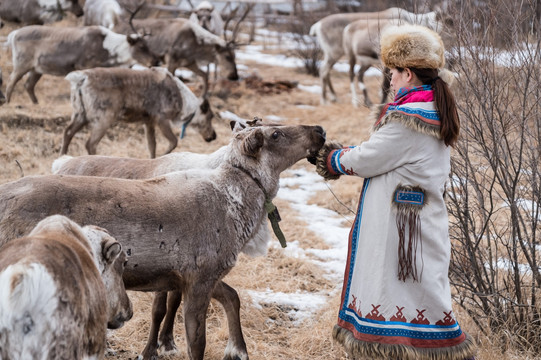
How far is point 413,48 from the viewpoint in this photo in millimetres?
3090

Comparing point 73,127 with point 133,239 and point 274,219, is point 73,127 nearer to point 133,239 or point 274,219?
point 274,219

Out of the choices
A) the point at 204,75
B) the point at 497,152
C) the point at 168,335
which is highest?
the point at 497,152

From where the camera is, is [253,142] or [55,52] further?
[55,52]

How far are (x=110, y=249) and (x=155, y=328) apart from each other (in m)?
1.51

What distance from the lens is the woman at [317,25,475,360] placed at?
3.08 metres

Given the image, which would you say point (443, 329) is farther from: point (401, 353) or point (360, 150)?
point (360, 150)

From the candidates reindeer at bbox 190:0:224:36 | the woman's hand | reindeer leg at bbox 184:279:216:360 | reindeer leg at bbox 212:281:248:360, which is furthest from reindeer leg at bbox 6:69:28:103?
the woman's hand

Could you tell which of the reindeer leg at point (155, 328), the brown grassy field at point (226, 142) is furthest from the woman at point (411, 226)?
the reindeer leg at point (155, 328)

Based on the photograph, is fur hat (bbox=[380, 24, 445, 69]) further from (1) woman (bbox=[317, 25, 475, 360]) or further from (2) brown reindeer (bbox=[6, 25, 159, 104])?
(2) brown reindeer (bbox=[6, 25, 159, 104])

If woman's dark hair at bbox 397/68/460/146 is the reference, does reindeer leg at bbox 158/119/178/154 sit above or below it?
below

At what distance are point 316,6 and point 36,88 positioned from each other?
47.2 feet

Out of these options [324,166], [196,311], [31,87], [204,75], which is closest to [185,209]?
[196,311]

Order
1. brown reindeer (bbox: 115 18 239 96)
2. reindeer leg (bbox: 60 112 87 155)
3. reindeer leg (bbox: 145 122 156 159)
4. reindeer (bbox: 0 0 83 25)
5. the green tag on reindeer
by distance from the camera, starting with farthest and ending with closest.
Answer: reindeer (bbox: 0 0 83 25)
brown reindeer (bbox: 115 18 239 96)
reindeer leg (bbox: 145 122 156 159)
reindeer leg (bbox: 60 112 87 155)
the green tag on reindeer

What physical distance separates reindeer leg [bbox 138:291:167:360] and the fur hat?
198 centimetres
